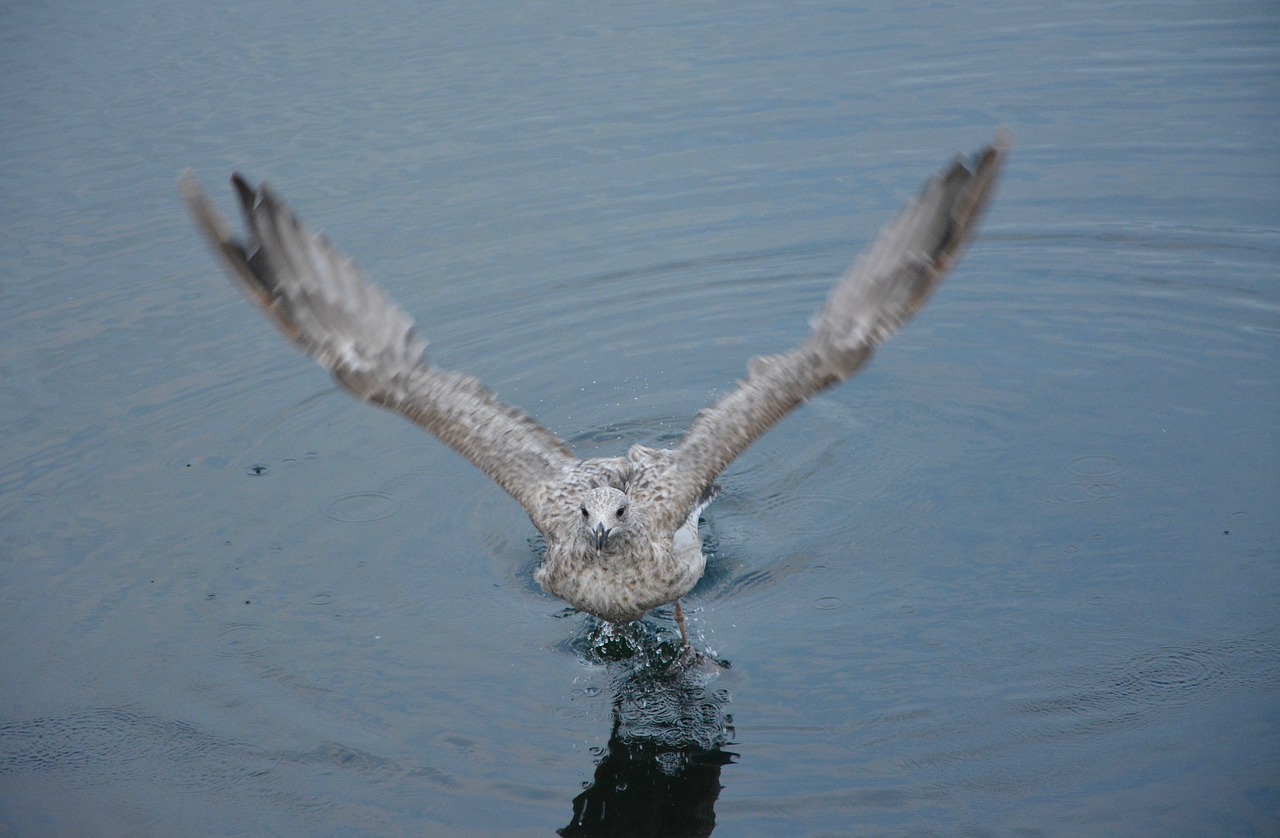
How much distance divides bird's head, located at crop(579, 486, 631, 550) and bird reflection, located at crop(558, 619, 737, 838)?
37.8 inches

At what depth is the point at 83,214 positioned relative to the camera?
46.2 ft

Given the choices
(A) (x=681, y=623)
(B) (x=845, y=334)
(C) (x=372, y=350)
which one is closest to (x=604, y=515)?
(A) (x=681, y=623)

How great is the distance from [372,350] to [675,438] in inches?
108

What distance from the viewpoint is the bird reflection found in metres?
6.51

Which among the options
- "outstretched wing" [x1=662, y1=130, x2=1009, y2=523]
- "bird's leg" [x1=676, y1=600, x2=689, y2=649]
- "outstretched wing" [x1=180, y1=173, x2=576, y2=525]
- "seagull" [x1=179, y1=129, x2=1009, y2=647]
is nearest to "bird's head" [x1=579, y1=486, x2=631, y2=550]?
"seagull" [x1=179, y1=129, x2=1009, y2=647]

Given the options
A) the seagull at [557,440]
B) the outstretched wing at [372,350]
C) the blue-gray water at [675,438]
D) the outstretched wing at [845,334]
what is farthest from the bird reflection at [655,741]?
the outstretched wing at [372,350]

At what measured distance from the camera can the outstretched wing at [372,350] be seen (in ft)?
26.2

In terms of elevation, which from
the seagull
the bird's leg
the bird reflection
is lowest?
the bird reflection

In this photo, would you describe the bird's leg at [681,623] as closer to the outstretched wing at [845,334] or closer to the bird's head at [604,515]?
the outstretched wing at [845,334]

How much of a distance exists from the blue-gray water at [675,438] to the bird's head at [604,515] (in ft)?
3.31

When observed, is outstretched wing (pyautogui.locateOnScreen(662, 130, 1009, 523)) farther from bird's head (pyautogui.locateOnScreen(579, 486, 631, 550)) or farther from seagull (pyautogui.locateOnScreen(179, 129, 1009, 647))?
bird's head (pyautogui.locateOnScreen(579, 486, 631, 550))

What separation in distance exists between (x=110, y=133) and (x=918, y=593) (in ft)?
41.5

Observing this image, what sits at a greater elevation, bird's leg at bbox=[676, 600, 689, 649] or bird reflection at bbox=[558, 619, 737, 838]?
bird's leg at bbox=[676, 600, 689, 649]

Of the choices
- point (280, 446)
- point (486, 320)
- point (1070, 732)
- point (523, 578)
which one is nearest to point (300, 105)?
point (486, 320)
